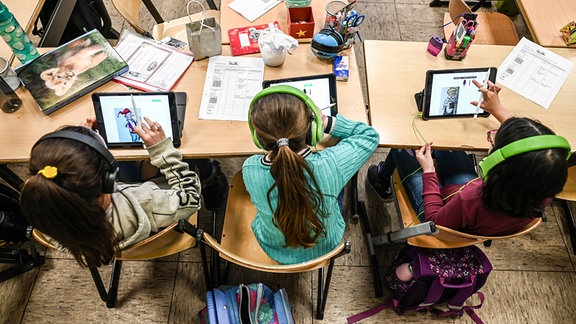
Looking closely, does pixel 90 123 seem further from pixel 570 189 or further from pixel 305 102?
pixel 570 189

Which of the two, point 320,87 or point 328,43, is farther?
point 328,43

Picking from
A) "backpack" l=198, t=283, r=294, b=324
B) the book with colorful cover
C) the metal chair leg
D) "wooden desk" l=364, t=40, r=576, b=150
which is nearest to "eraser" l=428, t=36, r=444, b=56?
"wooden desk" l=364, t=40, r=576, b=150

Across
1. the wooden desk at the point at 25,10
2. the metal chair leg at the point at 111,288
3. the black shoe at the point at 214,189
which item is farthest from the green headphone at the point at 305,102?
the wooden desk at the point at 25,10

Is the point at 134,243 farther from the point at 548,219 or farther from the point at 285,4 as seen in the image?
the point at 548,219

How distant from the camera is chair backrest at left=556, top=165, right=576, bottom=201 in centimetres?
171

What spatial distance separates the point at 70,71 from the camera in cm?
164

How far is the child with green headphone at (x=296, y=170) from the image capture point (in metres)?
1.15

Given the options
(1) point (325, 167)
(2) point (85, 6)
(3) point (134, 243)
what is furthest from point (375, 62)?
(2) point (85, 6)

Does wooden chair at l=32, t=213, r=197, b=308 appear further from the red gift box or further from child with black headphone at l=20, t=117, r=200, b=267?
the red gift box

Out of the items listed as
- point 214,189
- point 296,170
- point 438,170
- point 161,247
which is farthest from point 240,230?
point 438,170

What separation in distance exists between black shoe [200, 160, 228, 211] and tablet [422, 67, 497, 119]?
1060 mm

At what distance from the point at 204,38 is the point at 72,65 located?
573 mm

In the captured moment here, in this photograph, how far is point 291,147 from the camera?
47.7 inches

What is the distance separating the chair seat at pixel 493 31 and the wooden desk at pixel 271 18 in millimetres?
841
